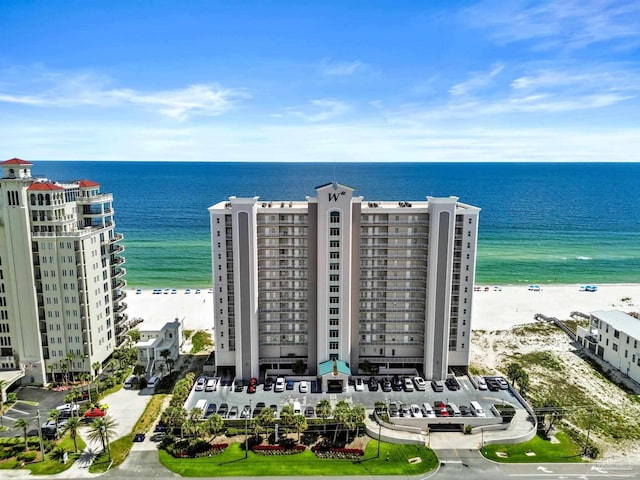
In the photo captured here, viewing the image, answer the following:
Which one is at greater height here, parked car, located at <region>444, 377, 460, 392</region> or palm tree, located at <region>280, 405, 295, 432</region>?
palm tree, located at <region>280, 405, 295, 432</region>

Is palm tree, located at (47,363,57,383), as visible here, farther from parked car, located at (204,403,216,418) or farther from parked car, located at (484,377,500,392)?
parked car, located at (484,377,500,392)

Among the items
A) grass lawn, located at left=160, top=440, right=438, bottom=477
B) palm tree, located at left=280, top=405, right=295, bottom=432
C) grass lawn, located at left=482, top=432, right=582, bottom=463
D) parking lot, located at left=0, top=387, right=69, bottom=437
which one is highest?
palm tree, located at left=280, top=405, right=295, bottom=432

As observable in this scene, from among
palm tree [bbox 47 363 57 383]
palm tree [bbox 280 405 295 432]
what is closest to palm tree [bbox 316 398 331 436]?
palm tree [bbox 280 405 295 432]

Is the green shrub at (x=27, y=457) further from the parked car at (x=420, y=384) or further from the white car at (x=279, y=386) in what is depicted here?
the parked car at (x=420, y=384)

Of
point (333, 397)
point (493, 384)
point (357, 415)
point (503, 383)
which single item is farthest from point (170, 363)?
point (503, 383)

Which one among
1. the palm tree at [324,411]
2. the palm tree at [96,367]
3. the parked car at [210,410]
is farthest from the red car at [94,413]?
the palm tree at [324,411]

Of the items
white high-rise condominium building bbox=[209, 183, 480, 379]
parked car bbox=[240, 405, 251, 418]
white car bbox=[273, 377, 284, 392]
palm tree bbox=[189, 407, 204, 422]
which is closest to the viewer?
palm tree bbox=[189, 407, 204, 422]

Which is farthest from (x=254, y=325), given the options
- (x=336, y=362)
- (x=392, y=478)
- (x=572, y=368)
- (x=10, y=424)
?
(x=572, y=368)

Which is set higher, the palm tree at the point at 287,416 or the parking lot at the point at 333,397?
the palm tree at the point at 287,416
